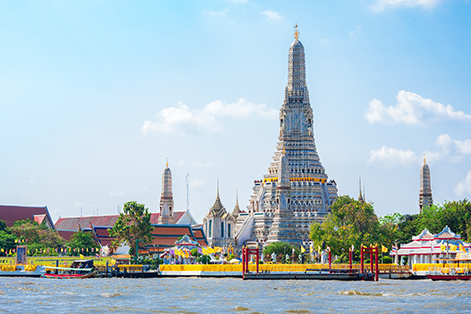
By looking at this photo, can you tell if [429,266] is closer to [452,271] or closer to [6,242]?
[452,271]

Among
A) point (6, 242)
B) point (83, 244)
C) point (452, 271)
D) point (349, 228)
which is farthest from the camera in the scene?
point (83, 244)

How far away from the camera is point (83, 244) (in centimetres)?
11250

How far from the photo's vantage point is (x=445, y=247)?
82.7 metres

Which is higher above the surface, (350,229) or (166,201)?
(166,201)

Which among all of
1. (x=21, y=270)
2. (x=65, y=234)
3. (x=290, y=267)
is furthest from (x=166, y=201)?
(x=290, y=267)

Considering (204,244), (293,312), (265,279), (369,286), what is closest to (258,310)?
(293,312)

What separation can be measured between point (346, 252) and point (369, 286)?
26.8 m

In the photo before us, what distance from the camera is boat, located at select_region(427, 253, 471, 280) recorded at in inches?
2825

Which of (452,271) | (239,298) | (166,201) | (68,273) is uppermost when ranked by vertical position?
(166,201)

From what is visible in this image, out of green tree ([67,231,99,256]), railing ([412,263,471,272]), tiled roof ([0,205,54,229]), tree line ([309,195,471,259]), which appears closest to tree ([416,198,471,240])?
tree line ([309,195,471,259])

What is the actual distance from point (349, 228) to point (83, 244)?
39.6m

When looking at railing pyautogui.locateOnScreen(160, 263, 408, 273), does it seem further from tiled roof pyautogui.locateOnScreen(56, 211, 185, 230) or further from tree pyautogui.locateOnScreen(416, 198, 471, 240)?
tiled roof pyautogui.locateOnScreen(56, 211, 185, 230)

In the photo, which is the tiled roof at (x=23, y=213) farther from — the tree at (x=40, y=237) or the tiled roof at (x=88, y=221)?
the tree at (x=40, y=237)

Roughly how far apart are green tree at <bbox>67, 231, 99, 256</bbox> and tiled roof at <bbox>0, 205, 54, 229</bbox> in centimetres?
2442
